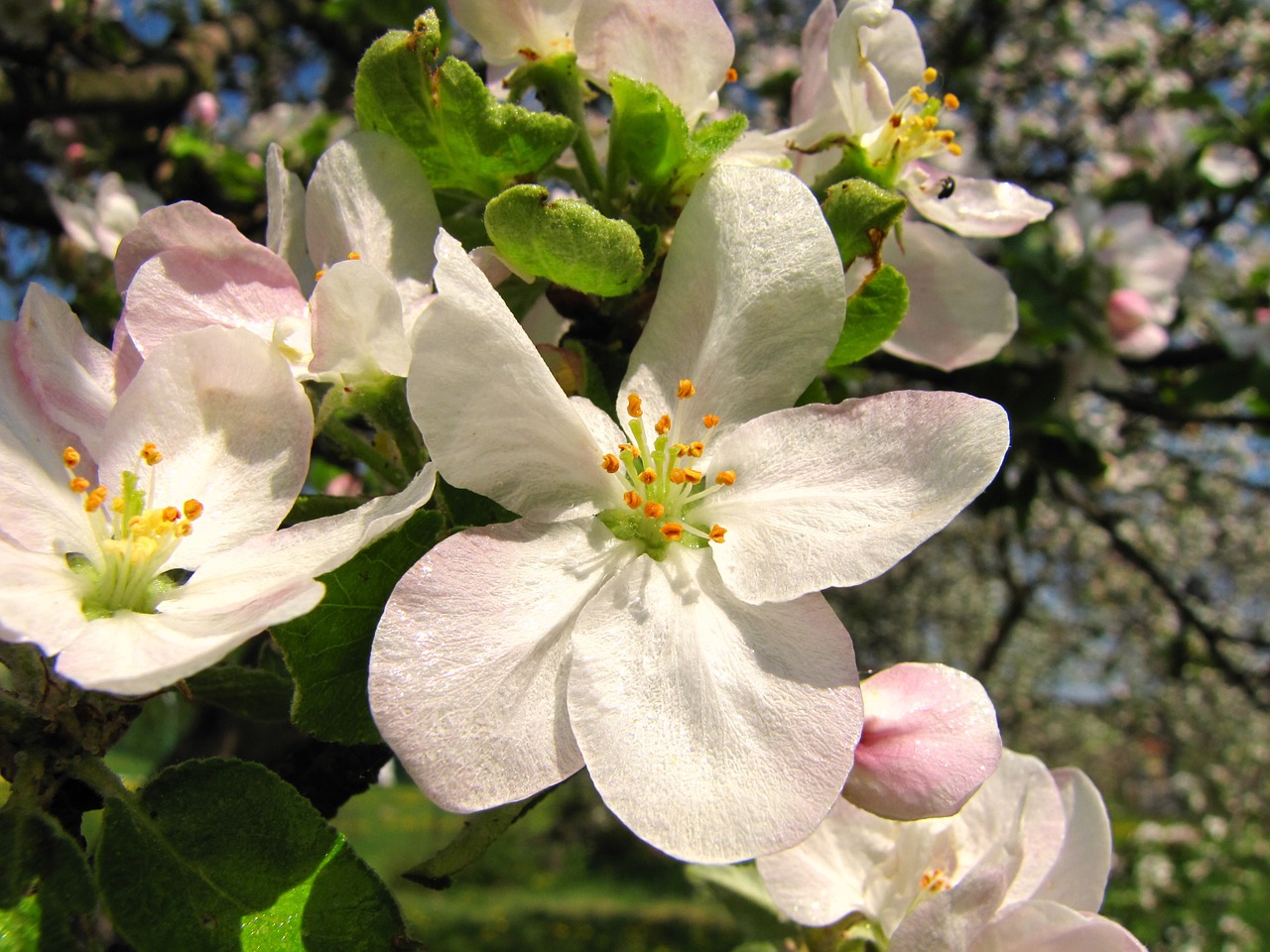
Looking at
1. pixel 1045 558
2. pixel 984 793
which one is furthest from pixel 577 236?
pixel 1045 558

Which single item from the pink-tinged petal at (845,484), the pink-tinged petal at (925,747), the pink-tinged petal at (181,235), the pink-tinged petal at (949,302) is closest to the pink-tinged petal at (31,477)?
the pink-tinged petal at (181,235)

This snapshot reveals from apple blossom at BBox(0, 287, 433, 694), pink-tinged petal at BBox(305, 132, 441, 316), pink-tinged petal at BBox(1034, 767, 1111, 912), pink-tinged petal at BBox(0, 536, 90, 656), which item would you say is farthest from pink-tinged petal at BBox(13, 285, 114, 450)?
pink-tinged petal at BBox(1034, 767, 1111, 912)

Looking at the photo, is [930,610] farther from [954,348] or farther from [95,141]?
[954,348]

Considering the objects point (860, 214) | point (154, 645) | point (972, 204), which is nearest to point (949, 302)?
point (972, 204)

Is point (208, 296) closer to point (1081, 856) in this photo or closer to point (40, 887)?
point (40, 887)

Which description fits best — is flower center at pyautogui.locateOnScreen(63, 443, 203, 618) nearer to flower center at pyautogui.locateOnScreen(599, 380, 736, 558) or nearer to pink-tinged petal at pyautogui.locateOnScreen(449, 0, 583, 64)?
flower center at pyautogui.locateOnScreen(599, 380, 736, 558)

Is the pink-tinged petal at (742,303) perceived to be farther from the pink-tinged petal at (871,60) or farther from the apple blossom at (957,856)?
the apple blossom at (957,856)
